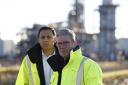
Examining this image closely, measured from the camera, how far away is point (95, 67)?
238 inches

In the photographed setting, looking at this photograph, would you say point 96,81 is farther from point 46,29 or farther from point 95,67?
point 46,29

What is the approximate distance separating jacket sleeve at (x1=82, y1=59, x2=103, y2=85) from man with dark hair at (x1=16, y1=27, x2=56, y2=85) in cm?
147

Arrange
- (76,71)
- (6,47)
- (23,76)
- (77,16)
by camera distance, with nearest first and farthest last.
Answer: (76,71) → (23,76) → (77,16) → (6,47)

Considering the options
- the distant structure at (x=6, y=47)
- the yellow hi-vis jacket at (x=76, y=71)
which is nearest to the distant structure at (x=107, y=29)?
the distant structure at (x=6, y=47)

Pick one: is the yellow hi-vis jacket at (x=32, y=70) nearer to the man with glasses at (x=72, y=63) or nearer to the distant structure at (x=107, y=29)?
the man with glasses at (x=72, y=63)

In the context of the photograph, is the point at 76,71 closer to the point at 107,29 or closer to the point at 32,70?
the point at 32,70

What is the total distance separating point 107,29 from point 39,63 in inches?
2712

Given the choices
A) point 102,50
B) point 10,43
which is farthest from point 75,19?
point 10,43

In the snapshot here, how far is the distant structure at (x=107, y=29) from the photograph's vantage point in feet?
250

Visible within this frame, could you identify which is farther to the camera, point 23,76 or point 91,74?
point 23,76

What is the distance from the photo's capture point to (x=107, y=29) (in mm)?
76188

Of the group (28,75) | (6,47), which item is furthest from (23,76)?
(6,47)

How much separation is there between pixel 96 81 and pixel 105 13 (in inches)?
2836

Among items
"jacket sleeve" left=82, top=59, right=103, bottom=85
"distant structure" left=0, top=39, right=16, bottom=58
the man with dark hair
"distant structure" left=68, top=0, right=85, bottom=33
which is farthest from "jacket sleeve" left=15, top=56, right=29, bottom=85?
"distant structure" left=0, top=39, right=16, bottom=58
